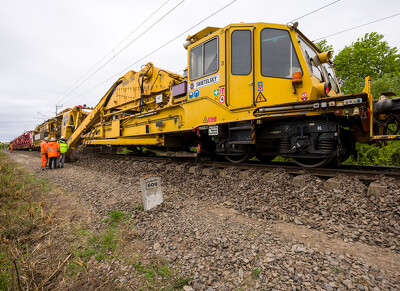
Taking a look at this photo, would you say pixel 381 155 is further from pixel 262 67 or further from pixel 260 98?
pixel 262 67

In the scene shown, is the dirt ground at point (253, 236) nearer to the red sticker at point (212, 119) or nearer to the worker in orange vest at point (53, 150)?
the red sticker at point (212, 119)

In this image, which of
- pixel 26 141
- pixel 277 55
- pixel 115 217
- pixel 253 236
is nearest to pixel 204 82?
pixel 277 55

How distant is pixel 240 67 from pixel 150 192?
326 cm

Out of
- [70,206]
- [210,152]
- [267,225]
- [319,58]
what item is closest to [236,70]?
[319,58]

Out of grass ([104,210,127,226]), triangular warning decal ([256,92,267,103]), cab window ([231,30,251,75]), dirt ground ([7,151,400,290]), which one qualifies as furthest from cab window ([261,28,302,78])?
grass ([104,210,127,226])

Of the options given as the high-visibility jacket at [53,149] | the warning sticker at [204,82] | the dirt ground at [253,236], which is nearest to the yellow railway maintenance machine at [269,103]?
the warning sticker at [204,82]

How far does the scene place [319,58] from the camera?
5.09 meters

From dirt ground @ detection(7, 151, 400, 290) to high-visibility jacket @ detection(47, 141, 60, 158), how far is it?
6.67 meters

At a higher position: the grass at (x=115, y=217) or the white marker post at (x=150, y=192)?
the white marker post at (x=150, y=192)

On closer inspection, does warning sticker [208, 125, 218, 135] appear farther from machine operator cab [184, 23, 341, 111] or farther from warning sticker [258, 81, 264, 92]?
warning sticker [258, 81, 264, 92]

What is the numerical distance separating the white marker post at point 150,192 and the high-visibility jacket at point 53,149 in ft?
28.1

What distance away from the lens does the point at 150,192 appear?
3928 millimetres

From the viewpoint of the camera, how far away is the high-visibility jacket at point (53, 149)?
10.2 metres

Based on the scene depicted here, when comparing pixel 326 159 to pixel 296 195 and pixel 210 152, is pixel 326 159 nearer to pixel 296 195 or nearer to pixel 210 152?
pixel 296 195
